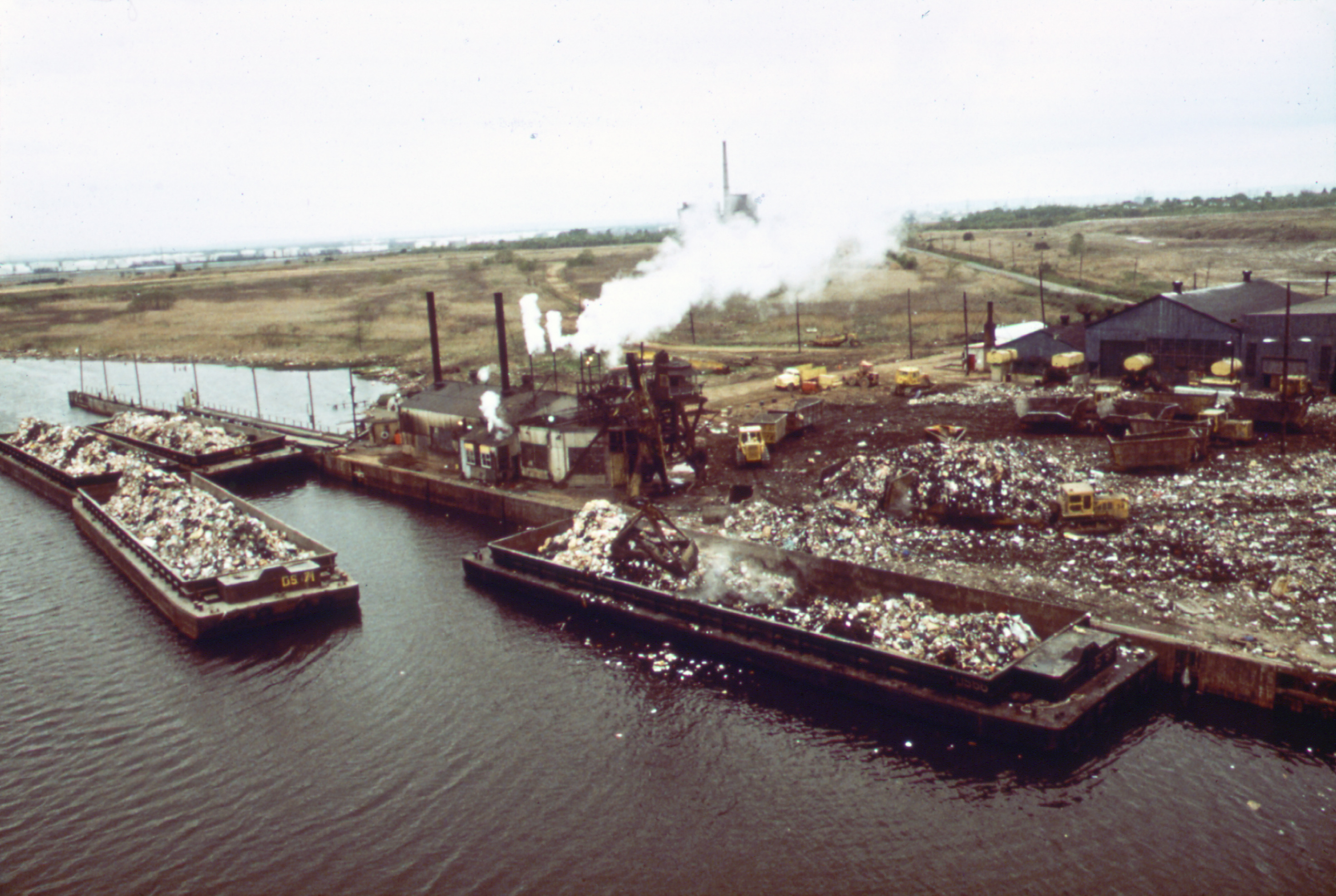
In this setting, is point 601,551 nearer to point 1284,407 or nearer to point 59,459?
point 1284,407

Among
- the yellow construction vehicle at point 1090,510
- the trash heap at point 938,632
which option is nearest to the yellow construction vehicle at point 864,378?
the yellow construction vehicle at point 1090,510

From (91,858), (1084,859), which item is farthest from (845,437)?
(91,858)

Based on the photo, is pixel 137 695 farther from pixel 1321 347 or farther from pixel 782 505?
pixel 1321 347

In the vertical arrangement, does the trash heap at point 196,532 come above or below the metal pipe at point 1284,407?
below

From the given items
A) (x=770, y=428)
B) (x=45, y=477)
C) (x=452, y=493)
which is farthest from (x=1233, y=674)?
(x=45, y=477)

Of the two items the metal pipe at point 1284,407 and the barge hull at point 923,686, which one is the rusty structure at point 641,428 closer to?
the barge hull at point 923,686

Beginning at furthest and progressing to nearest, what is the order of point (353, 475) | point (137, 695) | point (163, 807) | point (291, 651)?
point (353, 475), point (291, 651), point (137, 695), point (163, 807)
